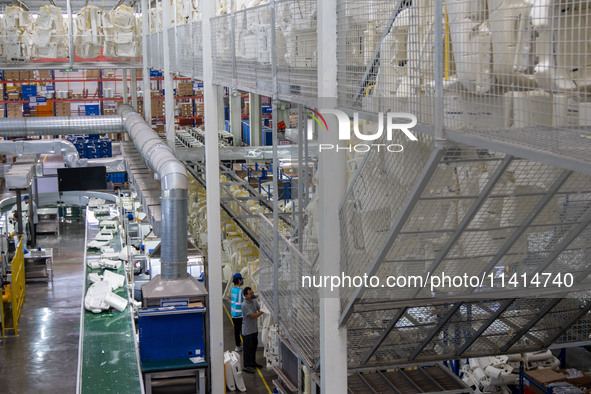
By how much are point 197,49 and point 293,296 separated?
4.92 meters

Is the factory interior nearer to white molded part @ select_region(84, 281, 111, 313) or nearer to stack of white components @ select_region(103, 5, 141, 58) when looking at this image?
white molded part @ select_region(84, 281, 111, 313)

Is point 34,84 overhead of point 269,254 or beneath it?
overhead

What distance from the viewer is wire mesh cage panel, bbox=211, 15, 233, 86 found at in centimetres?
816

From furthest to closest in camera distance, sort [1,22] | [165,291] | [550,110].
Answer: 1. [1,22]
2. [165,291]
3. [550,110]

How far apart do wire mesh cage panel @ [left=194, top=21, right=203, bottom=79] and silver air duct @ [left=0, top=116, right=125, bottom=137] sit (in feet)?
28.6

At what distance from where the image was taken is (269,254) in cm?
714

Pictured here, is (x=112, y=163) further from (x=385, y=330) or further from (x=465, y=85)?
(x=465, y=85)

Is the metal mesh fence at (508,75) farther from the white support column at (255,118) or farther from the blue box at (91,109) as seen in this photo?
the blue box at (91,109)

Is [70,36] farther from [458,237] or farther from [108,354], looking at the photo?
[458,237]

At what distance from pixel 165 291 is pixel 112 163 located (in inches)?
555

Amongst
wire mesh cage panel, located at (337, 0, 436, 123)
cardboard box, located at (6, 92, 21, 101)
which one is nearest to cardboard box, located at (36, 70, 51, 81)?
cardboard box, located at (6, 92, 21, 101)

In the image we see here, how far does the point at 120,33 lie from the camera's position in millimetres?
16453

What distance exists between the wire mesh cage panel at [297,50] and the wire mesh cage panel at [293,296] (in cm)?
120

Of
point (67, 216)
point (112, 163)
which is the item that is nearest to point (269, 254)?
point (67, 216)
